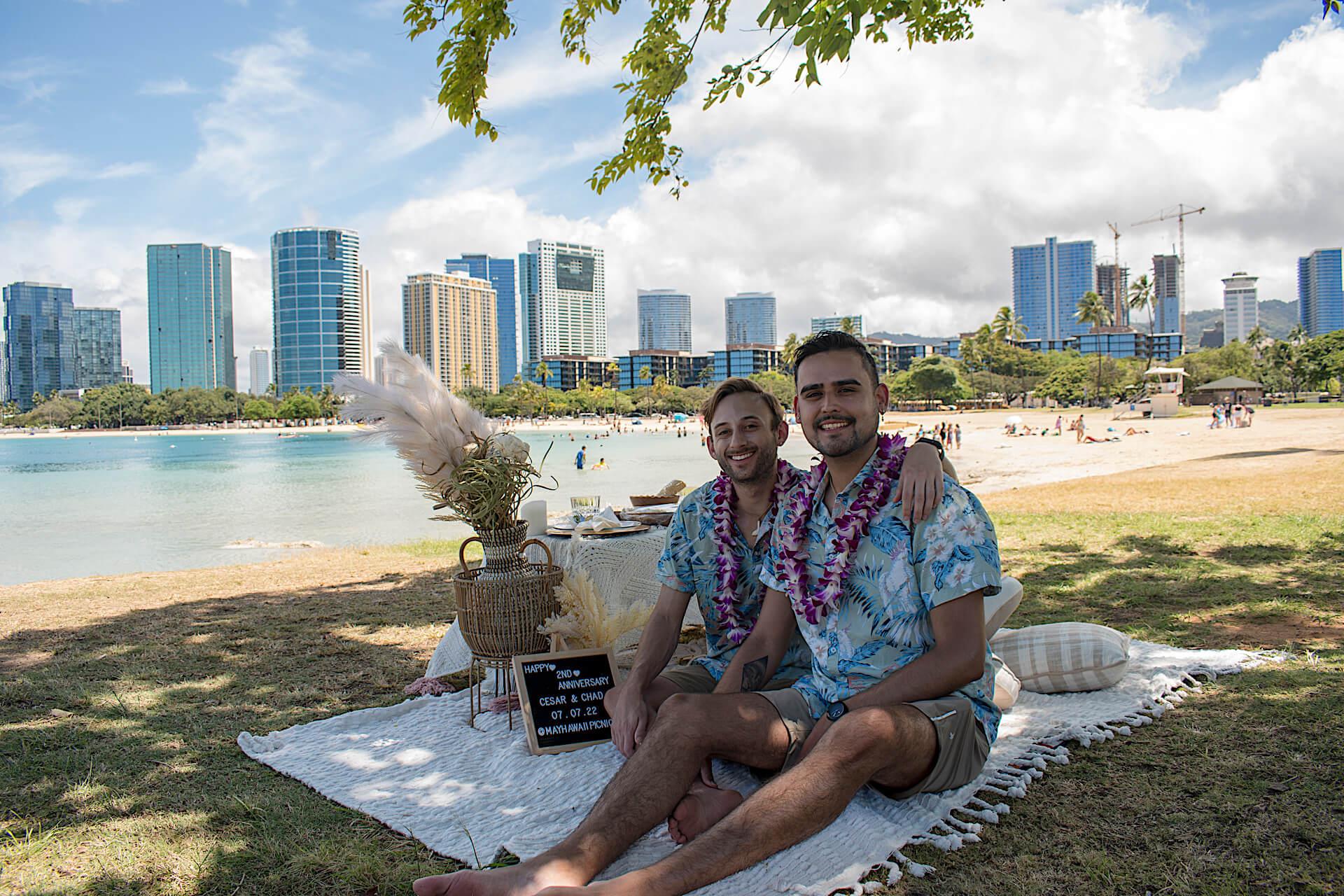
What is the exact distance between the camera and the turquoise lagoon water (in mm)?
17016

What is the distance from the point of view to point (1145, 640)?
5.07 m

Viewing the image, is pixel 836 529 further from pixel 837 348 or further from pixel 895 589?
pixel 837 348

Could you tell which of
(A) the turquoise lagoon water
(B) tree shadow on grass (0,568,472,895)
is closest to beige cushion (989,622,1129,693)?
(B) tree shadow on grass (0,568,472,895)

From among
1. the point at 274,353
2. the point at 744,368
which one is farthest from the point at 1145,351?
the point at 274,353

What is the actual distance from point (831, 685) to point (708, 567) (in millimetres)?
773

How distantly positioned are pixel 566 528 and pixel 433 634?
5.89 feet

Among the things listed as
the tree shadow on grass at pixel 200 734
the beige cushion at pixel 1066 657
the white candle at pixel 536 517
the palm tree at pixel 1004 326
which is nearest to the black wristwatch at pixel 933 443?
the beige cushion at pixel 1066 657

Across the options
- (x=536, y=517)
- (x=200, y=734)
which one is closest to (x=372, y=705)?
(x=200, y=734)

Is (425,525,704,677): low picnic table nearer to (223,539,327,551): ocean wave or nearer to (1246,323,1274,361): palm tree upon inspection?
(223,539,327,551): ocean wave

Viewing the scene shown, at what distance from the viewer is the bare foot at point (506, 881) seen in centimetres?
209

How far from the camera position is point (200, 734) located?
13.1ft

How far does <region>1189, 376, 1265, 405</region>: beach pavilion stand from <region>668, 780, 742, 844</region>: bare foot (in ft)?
237

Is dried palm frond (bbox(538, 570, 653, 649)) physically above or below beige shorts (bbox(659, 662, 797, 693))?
above

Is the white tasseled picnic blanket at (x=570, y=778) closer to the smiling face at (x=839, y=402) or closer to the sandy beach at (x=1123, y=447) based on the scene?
the smiling face at (x=839, y=402)
